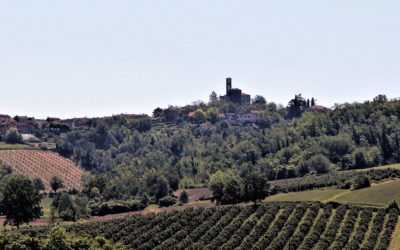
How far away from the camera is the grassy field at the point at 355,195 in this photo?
97.3 meters

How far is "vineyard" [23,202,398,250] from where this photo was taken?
76750mm

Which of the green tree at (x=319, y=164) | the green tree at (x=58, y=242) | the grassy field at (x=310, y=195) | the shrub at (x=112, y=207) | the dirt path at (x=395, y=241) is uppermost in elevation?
the green tree at (x=319, y=164)

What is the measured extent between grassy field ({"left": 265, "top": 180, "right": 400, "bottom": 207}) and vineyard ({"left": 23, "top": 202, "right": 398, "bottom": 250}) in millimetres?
5471

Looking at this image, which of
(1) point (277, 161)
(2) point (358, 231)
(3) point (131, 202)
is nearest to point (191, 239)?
(2) point (358, 231)

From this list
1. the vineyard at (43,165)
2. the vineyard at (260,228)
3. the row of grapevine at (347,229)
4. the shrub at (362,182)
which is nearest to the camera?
the row of grapevine at (347,229)

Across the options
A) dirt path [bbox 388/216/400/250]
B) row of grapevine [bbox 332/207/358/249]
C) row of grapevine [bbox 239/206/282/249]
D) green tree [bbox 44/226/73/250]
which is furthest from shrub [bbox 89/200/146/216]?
dirt path [bbox 388/216/400/250]

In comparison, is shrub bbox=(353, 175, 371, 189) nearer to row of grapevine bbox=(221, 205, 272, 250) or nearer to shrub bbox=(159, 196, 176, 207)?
row of grapevine bbox=(221, 205, 272, 250)

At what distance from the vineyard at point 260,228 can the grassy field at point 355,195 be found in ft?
17.9

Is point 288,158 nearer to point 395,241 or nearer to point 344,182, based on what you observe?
point 344,182

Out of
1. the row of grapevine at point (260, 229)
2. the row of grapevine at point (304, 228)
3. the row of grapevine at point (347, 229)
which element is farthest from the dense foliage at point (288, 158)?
the row of grapevine at point (347, 229)

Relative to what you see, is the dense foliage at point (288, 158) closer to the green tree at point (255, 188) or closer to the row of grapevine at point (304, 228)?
the green tree at point (255, 188)

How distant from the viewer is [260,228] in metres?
84.1

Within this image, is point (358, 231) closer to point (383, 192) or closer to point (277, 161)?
point (383, 192)

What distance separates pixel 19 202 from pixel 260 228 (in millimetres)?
46356
